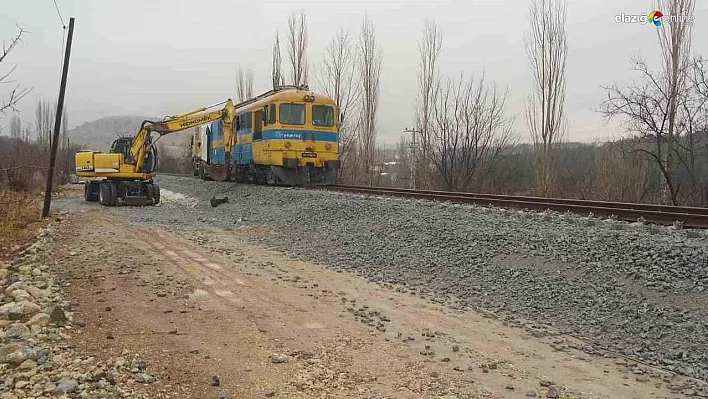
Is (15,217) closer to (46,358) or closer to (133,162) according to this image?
(133,162)

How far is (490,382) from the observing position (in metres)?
4.12

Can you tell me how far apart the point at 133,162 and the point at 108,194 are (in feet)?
4.83

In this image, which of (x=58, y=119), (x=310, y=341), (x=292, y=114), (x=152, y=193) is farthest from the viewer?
(x=152, y=193)

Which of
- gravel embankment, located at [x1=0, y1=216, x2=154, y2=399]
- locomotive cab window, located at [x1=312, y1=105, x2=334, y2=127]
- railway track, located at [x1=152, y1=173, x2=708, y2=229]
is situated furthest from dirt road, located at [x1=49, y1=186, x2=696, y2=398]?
locomotive cab window, located at [x1=312, y1=105, x2=334, y2=127]

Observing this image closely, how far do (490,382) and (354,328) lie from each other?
5.50 ft

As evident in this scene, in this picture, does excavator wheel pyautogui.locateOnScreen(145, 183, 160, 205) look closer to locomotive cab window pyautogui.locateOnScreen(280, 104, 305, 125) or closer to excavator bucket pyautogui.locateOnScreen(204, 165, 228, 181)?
excavator bucket pyautogui.locateOnScreen(204, 165, 228, 181)

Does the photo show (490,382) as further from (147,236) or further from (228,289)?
(147,236)

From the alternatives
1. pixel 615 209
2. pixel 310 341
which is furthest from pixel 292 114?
pixel 310 341

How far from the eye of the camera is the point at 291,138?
Result: 17.7 metres

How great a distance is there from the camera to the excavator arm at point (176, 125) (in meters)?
19.5

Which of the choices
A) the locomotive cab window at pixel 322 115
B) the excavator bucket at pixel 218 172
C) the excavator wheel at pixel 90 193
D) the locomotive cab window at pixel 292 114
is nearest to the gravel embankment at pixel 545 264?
the locomotive cab window at pixel 292 114

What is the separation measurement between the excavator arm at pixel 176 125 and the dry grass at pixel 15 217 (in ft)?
13.3

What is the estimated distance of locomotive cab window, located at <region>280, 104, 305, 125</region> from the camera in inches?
696

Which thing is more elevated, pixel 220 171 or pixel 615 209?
pixel 220 171
